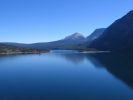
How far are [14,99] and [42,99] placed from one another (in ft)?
15.7

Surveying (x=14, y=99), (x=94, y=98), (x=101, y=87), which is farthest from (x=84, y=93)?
(x=14, y=99)

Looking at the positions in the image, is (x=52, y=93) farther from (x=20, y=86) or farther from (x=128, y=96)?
(x=128, y=96)

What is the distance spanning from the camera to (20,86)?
5688cm

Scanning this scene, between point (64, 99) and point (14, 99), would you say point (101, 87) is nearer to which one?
point (64, 99)

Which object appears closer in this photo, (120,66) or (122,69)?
(122,69)

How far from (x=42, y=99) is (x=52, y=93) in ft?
16.0

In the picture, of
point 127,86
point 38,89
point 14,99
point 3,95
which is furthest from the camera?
point 127,86

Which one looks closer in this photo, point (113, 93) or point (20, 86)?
point (113, 93)

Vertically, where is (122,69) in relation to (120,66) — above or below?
below

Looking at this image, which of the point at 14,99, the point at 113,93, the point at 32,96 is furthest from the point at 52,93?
the point at 113,93

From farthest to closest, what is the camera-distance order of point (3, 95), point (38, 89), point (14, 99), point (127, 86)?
point (127, 86)
point (38, 89)
point (3, 95)
point (14, 99)

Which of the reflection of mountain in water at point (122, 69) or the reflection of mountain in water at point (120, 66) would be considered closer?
the reflection of mountain in water at point (122, 69)

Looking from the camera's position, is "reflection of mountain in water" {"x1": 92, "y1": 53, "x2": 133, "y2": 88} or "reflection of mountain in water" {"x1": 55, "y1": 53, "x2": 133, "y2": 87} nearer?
"reflection of mountain in water" {"x1": 92, "y1": 53, "x2": 133, "y2": 88}

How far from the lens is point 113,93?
49688 mm
